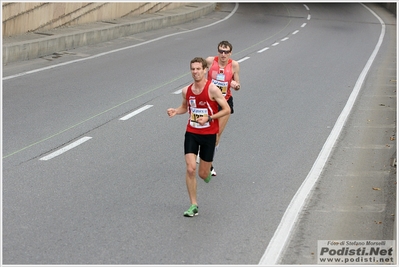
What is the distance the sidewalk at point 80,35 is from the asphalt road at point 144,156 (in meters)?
0.45

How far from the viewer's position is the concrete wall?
2329 centimetres

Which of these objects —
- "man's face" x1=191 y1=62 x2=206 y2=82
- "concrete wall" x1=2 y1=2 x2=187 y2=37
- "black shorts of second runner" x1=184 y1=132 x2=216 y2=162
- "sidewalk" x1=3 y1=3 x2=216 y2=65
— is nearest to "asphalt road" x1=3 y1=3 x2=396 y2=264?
"sidewalk" x1=3 y1=3 x2=216 y2=65

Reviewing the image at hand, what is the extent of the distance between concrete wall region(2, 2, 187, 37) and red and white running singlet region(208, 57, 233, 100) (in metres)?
12.8

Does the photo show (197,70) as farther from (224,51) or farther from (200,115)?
(224,51)

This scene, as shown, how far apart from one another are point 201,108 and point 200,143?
39 centimetres

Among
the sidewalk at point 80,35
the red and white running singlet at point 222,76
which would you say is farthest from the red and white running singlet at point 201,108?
the sidewalk at point 80,35

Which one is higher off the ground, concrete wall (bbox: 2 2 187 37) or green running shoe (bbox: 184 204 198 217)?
green running shoe (bbox: 184 204 198 217)

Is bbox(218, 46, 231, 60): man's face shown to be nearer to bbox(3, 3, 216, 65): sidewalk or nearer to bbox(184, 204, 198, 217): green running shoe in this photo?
bbox(184, 204, 198, 217): green running shoe

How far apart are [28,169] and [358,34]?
25998mm

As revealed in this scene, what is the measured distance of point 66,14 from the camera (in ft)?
88.6

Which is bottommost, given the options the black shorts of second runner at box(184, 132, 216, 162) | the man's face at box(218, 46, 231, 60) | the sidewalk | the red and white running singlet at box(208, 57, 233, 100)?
the sidewalk

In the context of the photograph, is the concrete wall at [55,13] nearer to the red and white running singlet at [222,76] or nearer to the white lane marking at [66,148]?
the white lane marking at [66,148]

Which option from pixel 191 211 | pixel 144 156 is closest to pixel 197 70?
pixel 191 211

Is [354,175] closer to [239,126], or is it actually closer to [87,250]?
[239,126]
